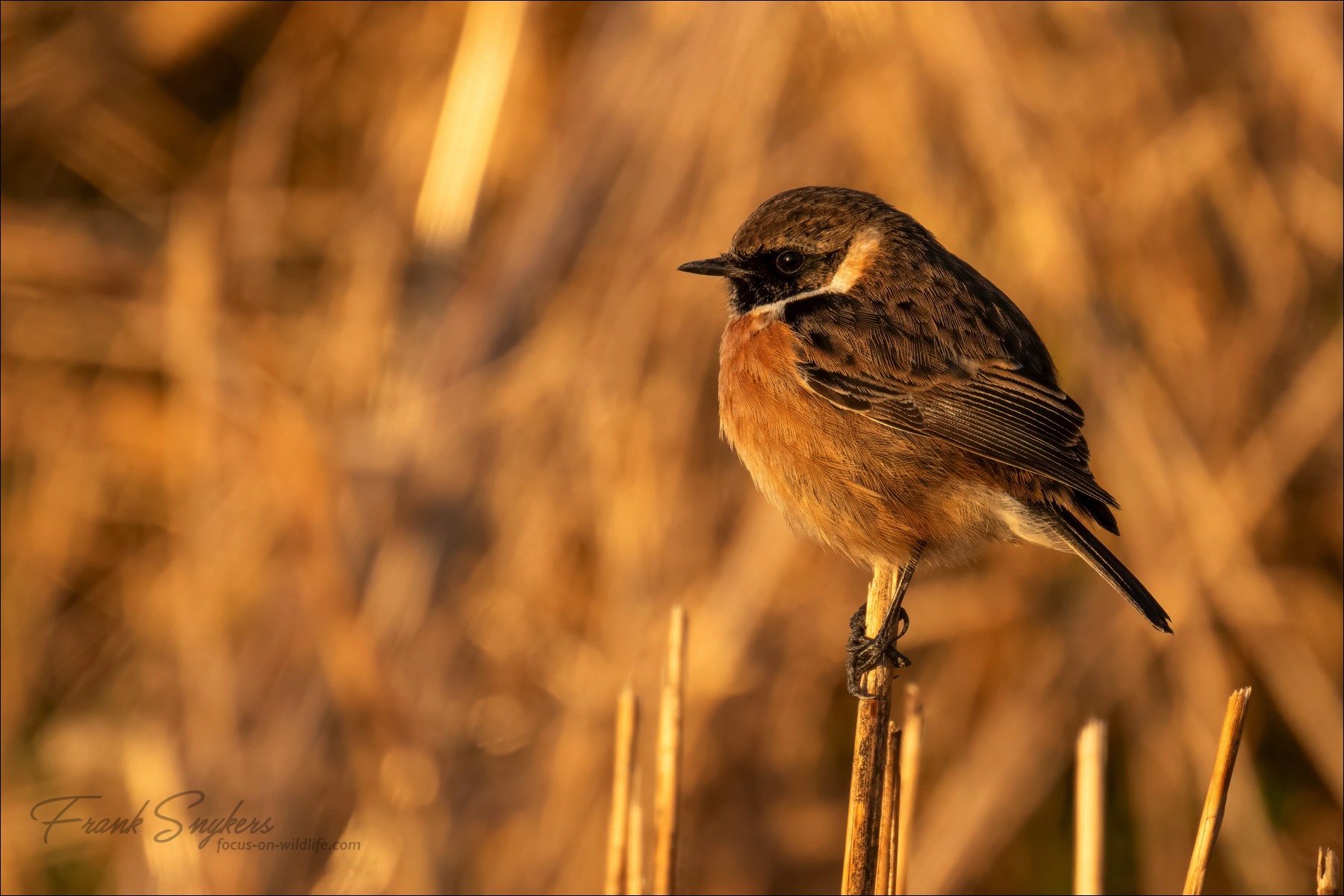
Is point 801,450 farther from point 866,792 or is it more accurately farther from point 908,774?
point 866,792

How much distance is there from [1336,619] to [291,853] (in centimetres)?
404

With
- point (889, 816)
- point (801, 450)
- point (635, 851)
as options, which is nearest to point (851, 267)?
point (801, 450)

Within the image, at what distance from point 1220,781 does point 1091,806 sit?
2.06ft

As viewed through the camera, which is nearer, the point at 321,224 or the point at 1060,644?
the point at 1060,644

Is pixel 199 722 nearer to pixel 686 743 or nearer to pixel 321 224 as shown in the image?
pixel 686 743

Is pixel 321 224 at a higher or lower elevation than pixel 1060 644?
higher

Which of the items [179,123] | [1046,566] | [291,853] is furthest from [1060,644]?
[179,123]

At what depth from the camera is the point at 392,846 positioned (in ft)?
15.3

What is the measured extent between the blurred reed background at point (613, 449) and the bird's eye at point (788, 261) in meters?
1.26

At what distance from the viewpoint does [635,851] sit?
300 cm

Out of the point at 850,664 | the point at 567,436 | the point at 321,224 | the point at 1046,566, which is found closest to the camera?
the point at 850,664

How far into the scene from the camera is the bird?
3.14m

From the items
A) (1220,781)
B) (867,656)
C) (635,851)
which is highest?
(867,656)

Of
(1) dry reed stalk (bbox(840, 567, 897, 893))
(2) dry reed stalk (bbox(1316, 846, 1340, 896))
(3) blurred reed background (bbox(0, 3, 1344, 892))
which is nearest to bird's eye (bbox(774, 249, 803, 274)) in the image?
(1) dry reed stalk (bbox(840, 567, 897, 893))
